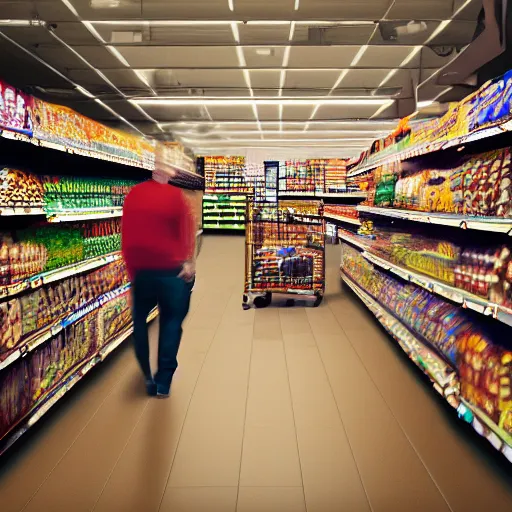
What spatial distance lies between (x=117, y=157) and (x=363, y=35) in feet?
16.3

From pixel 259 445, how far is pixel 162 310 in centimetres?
113

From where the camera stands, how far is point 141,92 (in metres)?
11.0

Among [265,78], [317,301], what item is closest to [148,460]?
[317,301]

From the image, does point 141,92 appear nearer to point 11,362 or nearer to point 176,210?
point 176,210

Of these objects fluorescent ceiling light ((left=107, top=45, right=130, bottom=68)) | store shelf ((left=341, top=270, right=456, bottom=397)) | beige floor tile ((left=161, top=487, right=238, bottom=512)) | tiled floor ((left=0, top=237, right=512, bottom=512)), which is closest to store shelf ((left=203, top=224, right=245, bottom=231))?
fluorescent ceiling light ((left=107, top=45, right=130, bottom=68))

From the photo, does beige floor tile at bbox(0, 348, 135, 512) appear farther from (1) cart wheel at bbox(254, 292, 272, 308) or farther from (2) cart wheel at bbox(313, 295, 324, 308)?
(2) cart wheel at bbox(313, 295, 324, 308)

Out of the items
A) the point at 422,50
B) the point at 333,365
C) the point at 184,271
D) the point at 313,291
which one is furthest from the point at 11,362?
the point at 422,50

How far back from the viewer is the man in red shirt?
3.09 metres

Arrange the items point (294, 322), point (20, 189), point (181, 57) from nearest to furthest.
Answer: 1. point (20, 189)
2. point (294, 322)
3. point (181, 57)

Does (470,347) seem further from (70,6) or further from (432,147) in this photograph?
(70,6)

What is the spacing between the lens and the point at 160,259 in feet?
10.3

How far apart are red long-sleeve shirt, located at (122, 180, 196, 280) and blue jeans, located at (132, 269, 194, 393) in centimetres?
8

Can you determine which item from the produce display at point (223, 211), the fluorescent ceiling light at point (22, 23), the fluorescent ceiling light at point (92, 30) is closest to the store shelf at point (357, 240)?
the fluorescent ceiling light at point (92, 30)

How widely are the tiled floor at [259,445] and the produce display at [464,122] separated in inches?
63.4
